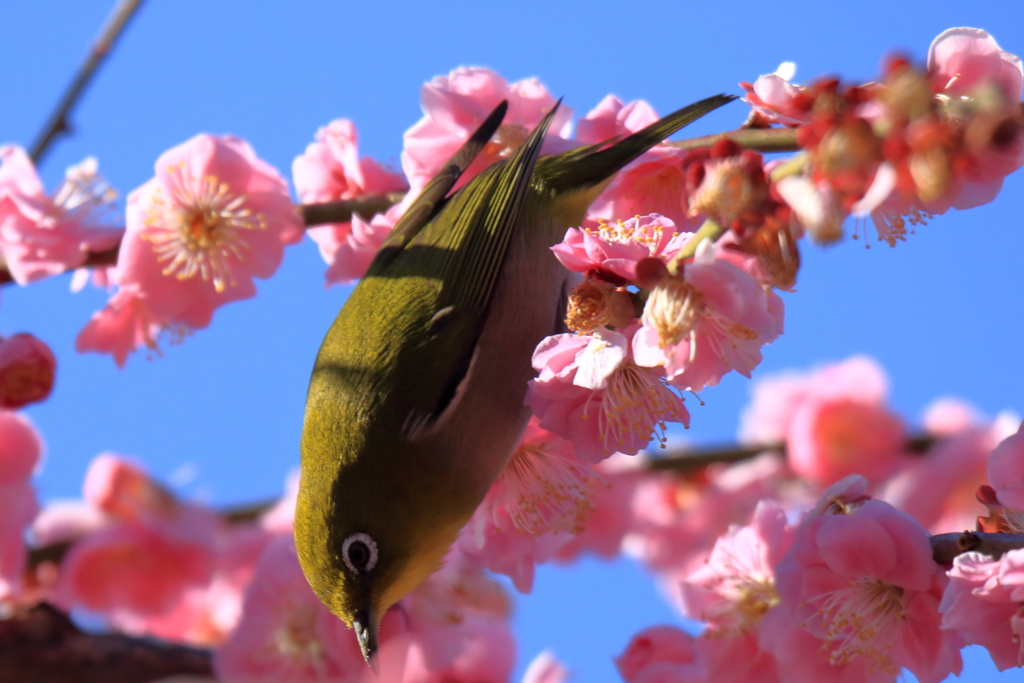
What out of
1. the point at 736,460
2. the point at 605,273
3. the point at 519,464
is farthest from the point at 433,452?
the point at 736,460

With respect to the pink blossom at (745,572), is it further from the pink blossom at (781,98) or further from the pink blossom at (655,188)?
the pink blossom at (781,98)

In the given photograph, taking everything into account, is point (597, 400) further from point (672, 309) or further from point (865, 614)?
point (865, 614)

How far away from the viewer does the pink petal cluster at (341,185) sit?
289cm

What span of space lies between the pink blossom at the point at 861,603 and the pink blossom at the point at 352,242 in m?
1.48

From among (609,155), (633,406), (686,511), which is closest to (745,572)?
(633,406)

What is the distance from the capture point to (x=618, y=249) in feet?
5.90

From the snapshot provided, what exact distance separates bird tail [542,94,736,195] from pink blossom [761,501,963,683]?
1.10m

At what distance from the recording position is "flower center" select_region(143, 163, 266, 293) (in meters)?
2.88

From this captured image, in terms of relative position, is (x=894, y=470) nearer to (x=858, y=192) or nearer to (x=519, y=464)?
(x=519, y=464)

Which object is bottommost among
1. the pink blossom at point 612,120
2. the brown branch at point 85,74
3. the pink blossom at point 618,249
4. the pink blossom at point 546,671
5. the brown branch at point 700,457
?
the pink blossom at point 546,671

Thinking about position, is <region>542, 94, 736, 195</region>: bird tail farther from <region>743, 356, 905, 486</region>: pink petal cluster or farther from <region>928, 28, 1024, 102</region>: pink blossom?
<region>743, 356, 905, 486</region>: pink petal cluster

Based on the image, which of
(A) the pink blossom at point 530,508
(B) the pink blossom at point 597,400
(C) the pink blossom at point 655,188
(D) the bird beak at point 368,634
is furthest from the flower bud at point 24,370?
→ (C) the pink blossom at point 655,188

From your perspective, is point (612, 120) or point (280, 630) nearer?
point (612, 120)

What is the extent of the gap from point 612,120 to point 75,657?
2.16 m
